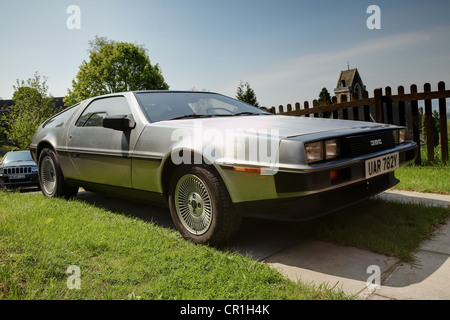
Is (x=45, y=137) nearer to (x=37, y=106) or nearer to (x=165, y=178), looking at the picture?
(x=165, y=178)

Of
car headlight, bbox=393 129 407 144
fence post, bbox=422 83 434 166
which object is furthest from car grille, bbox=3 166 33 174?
fence post, bbox=422 83 434 166

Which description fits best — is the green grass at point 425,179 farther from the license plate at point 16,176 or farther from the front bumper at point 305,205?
the license plate at point 16,176

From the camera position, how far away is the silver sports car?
2408mm

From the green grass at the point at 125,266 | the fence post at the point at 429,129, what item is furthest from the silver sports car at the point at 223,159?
the fence post at the point at 429,129

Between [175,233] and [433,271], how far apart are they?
207 centimetres

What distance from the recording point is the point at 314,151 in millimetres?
2408

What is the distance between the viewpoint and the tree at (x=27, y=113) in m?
18.5

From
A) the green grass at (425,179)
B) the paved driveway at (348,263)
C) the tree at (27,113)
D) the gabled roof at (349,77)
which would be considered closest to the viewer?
the paved driveway at (348,263)

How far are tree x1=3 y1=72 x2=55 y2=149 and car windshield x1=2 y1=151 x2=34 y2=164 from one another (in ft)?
31.4

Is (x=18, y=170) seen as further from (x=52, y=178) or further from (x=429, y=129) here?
(x=429, y=129)

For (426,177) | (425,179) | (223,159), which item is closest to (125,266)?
(223,159)

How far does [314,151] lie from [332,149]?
0.21 m

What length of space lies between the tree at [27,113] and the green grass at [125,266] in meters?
17.3

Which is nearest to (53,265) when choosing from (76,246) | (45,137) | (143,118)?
(76,246)
